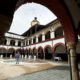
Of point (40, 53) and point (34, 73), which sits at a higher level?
point (40, 53)

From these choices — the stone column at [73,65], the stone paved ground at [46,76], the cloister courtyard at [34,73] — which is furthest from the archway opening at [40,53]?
the stone column at [73,65]

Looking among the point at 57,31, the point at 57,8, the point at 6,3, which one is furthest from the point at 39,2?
the point at 57,31

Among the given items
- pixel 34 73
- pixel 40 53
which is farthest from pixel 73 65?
pixel 40 53

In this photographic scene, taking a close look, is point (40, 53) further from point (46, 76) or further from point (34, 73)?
point (46, 76)

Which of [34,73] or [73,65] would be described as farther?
[34,73]

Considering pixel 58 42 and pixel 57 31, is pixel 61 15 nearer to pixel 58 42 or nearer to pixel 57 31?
pixel 58 42

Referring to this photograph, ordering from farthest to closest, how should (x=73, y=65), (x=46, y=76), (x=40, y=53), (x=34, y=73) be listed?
(x=40, y=53) → (x=34, y=73) → (x=46, y=76) → (x=73, y=65)

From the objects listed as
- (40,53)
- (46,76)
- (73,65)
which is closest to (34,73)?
(46,76)

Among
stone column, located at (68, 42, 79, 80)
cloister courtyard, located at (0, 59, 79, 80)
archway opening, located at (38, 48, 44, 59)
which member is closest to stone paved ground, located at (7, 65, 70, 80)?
cloister courtyard, located at (0, 59, 79, 80)

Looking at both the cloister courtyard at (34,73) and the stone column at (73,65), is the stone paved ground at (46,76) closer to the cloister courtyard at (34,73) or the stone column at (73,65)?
the cloister courtyard at (34,73)

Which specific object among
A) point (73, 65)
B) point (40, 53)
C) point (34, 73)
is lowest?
point (34, 73)

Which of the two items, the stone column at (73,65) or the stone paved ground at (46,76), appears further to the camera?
A: the stone paved ground at (46,76)

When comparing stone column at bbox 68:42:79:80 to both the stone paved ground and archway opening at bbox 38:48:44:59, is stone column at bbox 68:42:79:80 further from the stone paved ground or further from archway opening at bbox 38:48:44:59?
archway opening at bbox 38:48:44:59

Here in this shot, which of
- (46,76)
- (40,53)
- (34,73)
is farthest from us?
(40,53)
